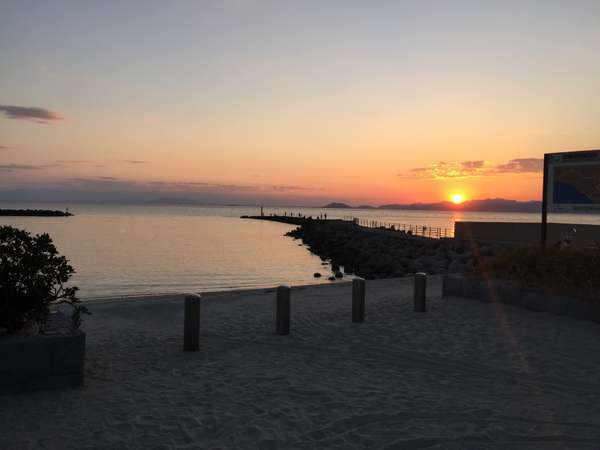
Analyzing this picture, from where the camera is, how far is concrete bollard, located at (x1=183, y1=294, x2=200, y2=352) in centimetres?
746

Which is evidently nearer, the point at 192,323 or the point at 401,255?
the point at 192,323

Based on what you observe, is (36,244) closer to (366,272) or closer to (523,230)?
(366,272)

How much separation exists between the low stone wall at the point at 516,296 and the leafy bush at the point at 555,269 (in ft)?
0.95

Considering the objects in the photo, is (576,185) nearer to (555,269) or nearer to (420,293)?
(555,269)

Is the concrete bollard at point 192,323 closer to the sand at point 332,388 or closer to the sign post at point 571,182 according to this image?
the sand at point 332,388

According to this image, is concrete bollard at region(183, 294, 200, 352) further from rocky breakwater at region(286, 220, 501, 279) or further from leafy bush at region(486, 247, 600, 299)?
rocky breakwater at region(286, 220, 501, 279)

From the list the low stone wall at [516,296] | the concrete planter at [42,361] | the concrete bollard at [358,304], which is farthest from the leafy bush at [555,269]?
the concrete planter at [42,361]

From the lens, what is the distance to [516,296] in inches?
414

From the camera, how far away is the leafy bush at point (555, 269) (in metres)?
9.82

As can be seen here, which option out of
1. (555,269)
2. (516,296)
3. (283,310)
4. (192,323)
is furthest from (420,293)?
(192,323)

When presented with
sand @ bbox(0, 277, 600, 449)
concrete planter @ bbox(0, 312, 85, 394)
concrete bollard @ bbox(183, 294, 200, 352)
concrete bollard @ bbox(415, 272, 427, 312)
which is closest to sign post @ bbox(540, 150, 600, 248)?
concrete bollard @ bbox(415, 272, 427, 312)

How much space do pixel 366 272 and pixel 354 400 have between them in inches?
906

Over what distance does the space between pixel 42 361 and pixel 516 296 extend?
9.13m

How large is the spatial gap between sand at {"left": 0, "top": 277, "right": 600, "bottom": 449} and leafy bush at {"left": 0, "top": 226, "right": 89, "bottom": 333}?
915 mm
